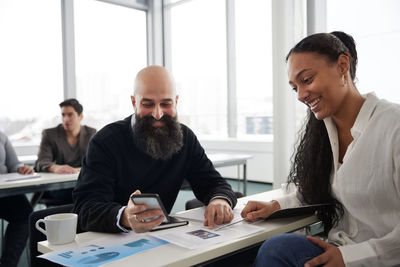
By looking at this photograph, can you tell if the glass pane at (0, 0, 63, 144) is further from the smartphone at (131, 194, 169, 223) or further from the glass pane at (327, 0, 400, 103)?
the smartphone at (131, 194, 169, 223)

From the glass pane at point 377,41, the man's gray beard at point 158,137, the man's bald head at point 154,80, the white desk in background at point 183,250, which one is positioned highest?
the glass pane at point 377,41

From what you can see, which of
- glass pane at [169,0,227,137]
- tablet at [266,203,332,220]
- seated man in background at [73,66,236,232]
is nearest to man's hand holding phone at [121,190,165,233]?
seated man in background at [73,66,236,232]

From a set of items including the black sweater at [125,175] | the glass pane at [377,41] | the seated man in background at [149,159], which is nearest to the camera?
the black sweater at [125,175]

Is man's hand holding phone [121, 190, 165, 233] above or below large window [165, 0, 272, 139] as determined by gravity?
below

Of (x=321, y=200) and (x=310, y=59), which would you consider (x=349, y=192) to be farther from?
(x=310, y=59)

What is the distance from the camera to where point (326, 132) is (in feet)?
5.16

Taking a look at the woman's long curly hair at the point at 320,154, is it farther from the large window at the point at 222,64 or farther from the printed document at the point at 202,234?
the large window at the point at 222,64

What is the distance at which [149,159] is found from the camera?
1.76 m

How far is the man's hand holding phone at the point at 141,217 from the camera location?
114cm

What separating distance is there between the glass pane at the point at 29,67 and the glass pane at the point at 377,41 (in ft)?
14.6

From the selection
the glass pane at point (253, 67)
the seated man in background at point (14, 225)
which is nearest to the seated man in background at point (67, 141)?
the seated man in background at point (14, 225)

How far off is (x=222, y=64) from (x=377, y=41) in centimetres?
309

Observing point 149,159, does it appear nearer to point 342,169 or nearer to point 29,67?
point 342,169

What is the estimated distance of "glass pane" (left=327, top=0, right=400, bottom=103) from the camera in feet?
12.4
